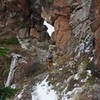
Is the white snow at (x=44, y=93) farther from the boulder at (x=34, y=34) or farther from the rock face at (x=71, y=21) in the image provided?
the boulder at (x=34, y=34)

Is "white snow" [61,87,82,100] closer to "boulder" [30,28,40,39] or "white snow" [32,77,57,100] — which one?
"white snow" [32,77,57,100]

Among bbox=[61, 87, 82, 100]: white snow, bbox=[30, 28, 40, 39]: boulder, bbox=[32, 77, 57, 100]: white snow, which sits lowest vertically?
bbox=[61, 87, 82, 100]: white snow

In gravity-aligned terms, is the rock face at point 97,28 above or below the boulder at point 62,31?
below

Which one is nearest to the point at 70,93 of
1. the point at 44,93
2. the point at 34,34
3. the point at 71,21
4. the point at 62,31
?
the point at 44,93

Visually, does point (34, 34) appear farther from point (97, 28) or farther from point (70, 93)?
point (97, 28)

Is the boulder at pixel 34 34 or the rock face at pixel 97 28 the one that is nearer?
the rock face at pixel 97 28

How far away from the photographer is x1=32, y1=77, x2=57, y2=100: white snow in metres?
9.09

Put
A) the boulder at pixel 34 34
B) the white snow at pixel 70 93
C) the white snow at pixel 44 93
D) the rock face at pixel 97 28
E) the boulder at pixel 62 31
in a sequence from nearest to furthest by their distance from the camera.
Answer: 1. the rock face at pixel 97 28
2. the white snow at pixel 70 93
3. the white snow at pixel 44 93
4. the boulder at pixel 62 31
5. the boulder at pixel 34 34

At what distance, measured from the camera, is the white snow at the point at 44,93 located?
909 centimetres

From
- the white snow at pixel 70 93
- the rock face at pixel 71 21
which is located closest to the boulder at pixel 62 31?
the rock face at pixel 71 21

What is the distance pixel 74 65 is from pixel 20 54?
473 inches

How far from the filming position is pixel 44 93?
9836mm

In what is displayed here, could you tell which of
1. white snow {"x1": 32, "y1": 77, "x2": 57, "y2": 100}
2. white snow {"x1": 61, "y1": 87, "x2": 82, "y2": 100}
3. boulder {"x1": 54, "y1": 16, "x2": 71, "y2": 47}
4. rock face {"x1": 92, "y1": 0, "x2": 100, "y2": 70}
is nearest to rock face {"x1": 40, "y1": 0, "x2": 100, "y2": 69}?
boulder {"x1": 54, "y1": 16, "x2": 71, "y2": 47}

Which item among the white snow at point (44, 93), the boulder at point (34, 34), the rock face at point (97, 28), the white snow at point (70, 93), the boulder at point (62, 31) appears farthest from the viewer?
the boulder at point (34, 34)
